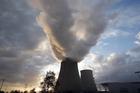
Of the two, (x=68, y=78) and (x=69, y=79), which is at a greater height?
(x=68, y=78)

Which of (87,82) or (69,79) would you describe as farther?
(87,82)

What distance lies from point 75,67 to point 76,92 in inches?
195

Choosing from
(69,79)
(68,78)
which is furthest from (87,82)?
(68,78)

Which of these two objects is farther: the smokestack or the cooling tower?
the cooling tower

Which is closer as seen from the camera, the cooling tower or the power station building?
the power station building

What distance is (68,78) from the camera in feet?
102

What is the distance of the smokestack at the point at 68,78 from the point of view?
31228mm

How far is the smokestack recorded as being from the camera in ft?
102

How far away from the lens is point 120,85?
3127cm

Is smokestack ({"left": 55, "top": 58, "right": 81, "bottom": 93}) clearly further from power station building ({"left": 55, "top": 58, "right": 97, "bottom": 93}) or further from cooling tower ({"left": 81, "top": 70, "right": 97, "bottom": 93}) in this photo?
cooling tower ({"left": 81, "top": 70, "right": 97, "bottom": 93})

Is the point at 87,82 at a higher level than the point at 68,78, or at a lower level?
lower

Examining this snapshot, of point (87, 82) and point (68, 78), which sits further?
point (87, 82)

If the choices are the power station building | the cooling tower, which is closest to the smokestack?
the power station building

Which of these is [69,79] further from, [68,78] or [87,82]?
[87,82]
